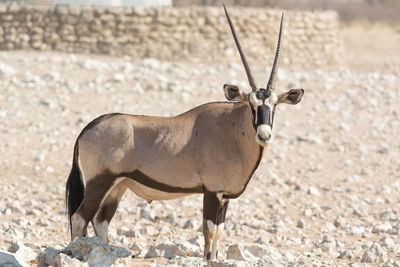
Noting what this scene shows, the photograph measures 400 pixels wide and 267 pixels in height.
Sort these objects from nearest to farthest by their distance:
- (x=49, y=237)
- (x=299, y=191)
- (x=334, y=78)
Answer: (x=49, y=237), (x=299, y=191), (x=334, y=78)

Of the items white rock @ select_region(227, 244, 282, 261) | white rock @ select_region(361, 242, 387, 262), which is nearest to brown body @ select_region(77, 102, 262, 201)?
white rock @ select_region(227, 244, 282, 261)

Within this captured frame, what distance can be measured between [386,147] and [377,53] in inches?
887

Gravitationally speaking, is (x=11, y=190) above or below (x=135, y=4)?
below

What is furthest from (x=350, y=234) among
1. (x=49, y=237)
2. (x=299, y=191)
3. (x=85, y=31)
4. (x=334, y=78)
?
(x=85, y=31)

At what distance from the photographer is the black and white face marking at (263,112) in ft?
19.7

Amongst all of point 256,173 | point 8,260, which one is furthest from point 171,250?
point 256,173

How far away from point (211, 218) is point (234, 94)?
95 centimetres

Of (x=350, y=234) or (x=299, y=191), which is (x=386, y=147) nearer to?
(x=299, y=191)

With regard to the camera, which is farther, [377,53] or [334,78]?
[377,53]

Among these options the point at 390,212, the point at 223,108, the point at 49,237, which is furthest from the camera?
the point at 390,212

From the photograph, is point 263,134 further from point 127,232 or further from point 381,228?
point 381,228

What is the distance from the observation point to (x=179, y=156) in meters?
6.67

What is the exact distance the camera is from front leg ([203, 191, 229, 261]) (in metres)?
6.56

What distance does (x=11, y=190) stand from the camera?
10.3 meters
